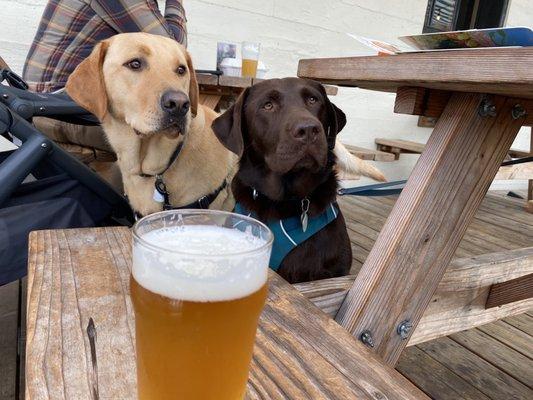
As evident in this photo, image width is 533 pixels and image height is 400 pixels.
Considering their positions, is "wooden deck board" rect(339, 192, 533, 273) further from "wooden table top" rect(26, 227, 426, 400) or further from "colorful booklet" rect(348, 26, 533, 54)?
"wooden table top" rect(26, 227, 426, 400)

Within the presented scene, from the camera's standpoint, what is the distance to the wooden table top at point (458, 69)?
74 cm

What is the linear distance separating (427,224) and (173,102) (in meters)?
1.15

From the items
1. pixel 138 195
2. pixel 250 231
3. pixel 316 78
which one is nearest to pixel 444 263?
pixel 316 78

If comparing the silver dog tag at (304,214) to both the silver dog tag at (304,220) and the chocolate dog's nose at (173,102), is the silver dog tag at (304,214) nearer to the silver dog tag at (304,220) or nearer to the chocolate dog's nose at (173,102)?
the silver dog tag at (304,220)

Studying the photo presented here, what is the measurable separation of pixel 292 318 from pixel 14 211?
3.38 ft

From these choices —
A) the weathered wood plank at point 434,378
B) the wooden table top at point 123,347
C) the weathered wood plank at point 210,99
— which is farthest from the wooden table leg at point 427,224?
the weathered wood plank at point 210,99

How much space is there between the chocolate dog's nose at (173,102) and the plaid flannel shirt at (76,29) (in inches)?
26.1

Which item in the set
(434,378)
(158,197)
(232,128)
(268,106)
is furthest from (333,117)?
(434,378)

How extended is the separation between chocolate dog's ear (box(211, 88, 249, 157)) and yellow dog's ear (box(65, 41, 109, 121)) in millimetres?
531

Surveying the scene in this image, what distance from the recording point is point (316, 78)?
4.31 feet

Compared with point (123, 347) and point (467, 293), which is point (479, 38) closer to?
point (467, 293)

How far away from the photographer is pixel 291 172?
4.99ft

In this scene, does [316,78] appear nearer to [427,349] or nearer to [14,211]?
[14,211]

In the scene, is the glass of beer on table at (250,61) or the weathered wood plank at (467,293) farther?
the glass of beer on table at (250,61)
